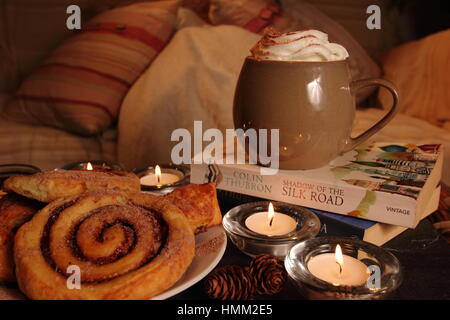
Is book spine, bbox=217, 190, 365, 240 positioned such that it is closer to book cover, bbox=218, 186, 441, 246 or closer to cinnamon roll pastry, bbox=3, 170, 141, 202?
book cover, bbox=218, 186, 441, 246

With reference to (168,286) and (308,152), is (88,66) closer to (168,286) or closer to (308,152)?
(308,152)

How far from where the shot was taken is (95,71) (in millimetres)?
1296

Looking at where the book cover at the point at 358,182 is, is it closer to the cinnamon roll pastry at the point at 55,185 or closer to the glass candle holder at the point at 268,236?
the glass candle holder at the point at 268,236

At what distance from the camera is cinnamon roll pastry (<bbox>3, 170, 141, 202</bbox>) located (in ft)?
1.60

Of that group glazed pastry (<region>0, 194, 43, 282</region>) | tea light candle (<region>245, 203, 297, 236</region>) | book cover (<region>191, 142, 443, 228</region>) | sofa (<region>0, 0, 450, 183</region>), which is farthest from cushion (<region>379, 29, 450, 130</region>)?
glazed pastry (<region>0, 194, 43, 282</region>)

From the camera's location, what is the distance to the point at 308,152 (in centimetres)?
61

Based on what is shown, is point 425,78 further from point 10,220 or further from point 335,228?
point 10,220

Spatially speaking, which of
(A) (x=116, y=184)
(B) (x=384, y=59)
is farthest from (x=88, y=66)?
(B) (x=384, y=59)

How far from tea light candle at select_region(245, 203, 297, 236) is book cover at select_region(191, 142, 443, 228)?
0.06 m

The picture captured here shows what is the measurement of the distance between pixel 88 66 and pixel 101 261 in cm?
100

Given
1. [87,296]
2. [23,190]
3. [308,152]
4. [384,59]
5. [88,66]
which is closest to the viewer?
[87,296]

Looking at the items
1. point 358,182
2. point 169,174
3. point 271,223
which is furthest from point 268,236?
point 169,174

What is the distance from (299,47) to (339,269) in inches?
11.2

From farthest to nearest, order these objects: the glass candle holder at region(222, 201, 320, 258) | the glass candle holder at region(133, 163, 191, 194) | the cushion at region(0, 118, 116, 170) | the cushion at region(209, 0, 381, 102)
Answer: the cushion at region(209, 0, 381, 102)
the cushion at region(0, 118, 116, 170)
the glass candle holder at region(133, 163, 191, 194)
the glass candle holder at region(222, 201, 320, 258)
